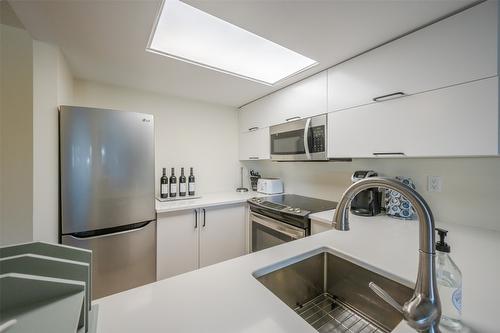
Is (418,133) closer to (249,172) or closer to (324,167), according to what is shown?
(324,167)

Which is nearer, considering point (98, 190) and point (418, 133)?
point (418, 133)

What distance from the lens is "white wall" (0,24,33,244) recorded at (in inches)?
46.7

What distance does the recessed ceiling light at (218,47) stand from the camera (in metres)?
1.22

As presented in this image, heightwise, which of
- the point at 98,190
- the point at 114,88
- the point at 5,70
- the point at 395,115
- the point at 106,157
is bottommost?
the point at 98,190


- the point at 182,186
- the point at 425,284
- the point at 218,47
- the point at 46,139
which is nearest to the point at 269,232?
the point at 182,186

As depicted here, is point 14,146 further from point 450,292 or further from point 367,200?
point 367,200

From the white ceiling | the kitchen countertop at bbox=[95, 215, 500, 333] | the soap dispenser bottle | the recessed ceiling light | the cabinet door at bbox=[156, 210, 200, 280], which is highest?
the recessed ceiling light

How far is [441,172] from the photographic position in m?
1.38

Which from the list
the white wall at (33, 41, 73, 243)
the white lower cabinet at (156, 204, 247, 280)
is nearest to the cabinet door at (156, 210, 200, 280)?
the white lower cabinet at (156, 204, 247, 280)

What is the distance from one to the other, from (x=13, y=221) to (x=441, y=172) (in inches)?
109

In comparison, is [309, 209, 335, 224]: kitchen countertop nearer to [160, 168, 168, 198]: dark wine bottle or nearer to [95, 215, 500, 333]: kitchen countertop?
[95, 215, 500, 333]: kitchen countertop

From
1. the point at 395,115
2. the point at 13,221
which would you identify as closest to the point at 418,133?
the point at 395,115

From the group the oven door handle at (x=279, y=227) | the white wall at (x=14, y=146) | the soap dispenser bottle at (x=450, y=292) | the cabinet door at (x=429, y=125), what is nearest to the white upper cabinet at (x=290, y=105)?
the cabinet door at (x=429, y=125)

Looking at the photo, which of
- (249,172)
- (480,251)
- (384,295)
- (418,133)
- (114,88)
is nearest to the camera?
(384,295)
